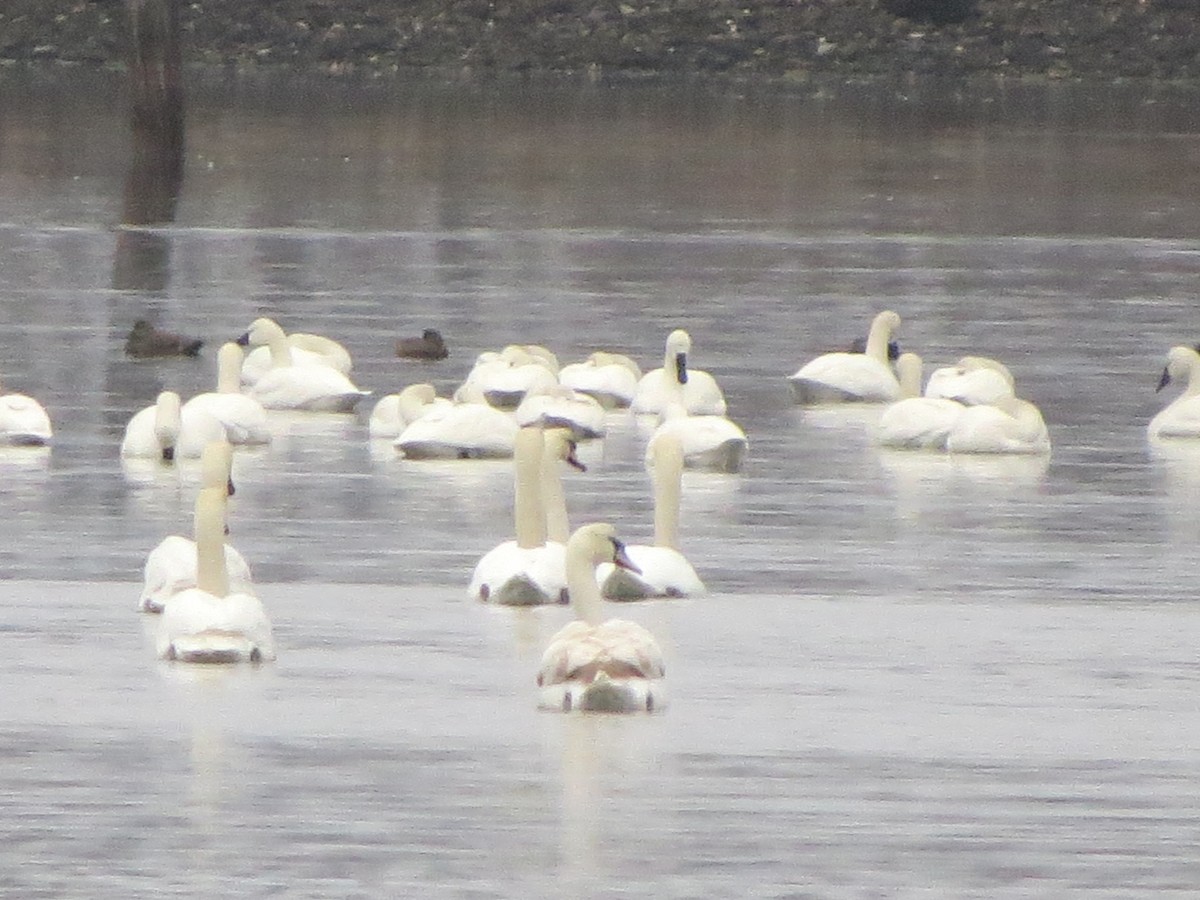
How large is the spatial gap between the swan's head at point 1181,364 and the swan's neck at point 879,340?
143 cm

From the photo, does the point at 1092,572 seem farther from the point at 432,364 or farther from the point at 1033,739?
the point at 432,364

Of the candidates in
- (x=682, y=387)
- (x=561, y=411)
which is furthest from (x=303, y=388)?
(x=682, y=387)

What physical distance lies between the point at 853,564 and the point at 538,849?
453 centimetres

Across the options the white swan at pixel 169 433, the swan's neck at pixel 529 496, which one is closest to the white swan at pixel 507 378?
the white swan at pixel 169 433

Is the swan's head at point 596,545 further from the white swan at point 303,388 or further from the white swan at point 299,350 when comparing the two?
the white swan at point 299,350

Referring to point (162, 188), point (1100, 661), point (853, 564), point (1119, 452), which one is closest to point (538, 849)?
point (1100, 661)

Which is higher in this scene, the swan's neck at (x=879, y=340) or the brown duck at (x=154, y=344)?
the brown duck at (x=154, y=344)

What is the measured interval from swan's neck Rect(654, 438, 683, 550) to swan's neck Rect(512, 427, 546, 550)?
40cm

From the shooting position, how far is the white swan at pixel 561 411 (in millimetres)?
15812

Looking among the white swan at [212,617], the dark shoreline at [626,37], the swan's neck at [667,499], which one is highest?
the dark shoreline at [626,37]

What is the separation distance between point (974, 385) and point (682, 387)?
1403 millimetres

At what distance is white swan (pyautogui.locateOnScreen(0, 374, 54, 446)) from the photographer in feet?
50.5

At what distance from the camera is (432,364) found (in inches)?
754

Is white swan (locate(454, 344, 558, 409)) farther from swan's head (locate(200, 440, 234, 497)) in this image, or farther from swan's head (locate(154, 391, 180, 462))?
swan's head (locate(200, 440, 234, 497))
